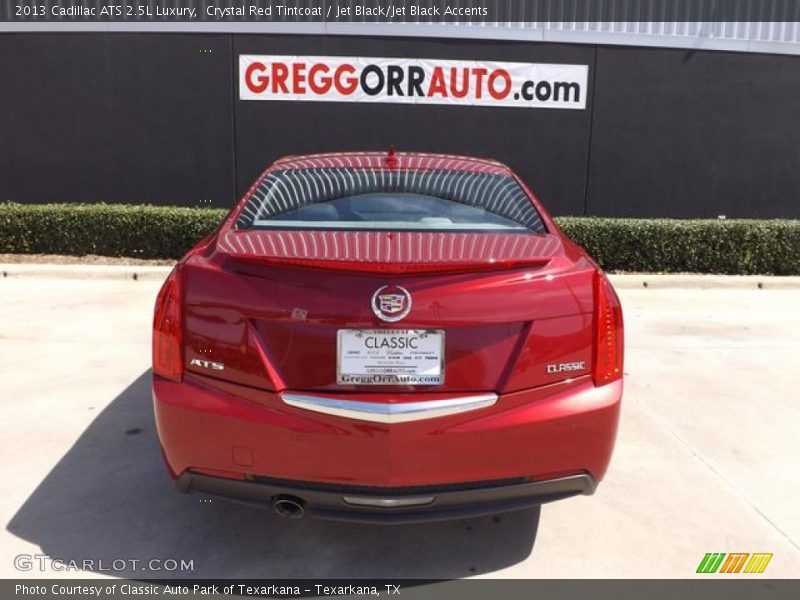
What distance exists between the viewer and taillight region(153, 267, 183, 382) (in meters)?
2.64

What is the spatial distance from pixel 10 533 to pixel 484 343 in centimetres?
222

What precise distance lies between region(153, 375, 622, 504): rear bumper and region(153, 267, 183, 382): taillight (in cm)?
7

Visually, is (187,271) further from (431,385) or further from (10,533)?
(10,533)

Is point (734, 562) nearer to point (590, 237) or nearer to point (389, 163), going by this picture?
point (389, 163)

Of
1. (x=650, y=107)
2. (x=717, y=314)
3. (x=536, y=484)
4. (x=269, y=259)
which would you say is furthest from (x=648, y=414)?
(x=650, y=107)

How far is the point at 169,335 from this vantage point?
2.66 metres

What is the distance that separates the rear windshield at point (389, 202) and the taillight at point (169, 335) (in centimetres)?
51

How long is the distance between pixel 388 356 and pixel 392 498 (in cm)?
52

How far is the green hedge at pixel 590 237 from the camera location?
9.28 metres

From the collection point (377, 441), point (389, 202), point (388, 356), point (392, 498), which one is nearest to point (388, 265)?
point (388, 356)

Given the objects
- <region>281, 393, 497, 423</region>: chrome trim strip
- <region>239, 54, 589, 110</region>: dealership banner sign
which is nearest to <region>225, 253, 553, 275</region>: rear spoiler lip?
<region>281, 393, 497, 423</region>: chrome trim strip

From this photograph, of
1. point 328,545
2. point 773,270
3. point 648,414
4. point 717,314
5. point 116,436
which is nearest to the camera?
point 328,545

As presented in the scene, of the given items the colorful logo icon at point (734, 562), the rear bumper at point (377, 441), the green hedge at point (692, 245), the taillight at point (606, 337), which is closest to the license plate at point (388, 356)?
the rear bumper at point (377, 441)

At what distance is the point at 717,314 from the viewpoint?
7.54 m
